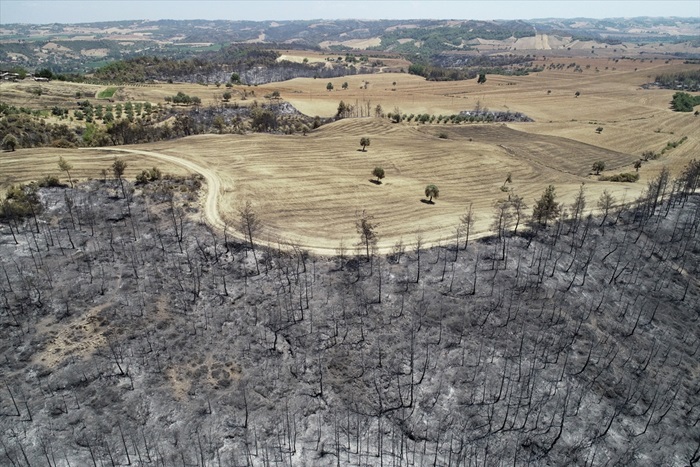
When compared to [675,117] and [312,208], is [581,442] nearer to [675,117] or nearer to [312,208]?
[312,208]

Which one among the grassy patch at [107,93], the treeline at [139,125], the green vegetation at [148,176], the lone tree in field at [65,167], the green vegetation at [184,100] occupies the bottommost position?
the green vegetation at [148,176]

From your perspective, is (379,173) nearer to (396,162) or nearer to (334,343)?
(396,162)

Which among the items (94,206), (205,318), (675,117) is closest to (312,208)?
(205,318)

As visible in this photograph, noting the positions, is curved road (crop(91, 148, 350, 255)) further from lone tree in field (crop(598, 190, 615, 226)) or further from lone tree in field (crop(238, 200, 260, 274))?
lone tree in field (crop(598, 190, 615, 226))

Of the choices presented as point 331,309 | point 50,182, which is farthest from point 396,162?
point 50,182

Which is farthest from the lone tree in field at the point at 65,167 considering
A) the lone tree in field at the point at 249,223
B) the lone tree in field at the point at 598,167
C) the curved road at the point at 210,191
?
the lone tree in field at the point at 598,167

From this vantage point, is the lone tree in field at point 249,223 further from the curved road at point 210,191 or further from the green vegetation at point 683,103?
the green vegetation at point 683,103
